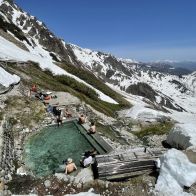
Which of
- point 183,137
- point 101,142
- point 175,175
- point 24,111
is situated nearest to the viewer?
point 175,175

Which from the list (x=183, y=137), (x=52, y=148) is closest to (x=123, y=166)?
(x=183, y=137)

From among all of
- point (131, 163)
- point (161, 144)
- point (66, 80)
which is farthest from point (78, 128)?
point (66, 80)

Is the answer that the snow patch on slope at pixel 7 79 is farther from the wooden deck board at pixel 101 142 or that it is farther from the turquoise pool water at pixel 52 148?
the wooden deck board at pixel 101 142

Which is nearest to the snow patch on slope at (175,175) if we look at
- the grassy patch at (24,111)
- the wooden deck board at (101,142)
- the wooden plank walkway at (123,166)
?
the wooden plank walkway at (123,166)

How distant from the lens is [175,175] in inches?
772

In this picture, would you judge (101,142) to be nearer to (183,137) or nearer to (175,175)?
(183,137)

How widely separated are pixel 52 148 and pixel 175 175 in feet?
46.6

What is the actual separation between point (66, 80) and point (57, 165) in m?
43.5

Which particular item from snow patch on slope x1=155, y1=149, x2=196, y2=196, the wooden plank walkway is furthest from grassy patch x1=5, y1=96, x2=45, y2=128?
snow patch on slope x1=155, y1=149, x2=196, y2=196

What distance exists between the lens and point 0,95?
1572 inches

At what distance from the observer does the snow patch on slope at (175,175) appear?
19.2 metres

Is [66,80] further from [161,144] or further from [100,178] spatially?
[100,178]

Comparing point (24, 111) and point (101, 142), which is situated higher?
point (24, 111)

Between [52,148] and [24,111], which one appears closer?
[52,148]
